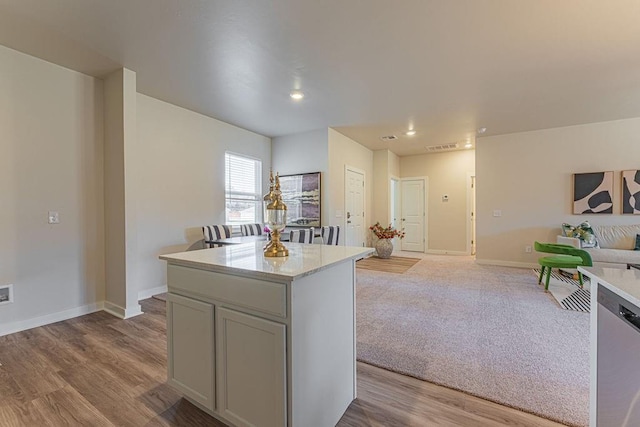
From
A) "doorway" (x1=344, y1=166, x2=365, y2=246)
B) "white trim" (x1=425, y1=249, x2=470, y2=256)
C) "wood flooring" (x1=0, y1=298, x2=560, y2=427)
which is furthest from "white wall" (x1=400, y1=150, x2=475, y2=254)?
"wood flooring" (x1=0, y1=298, x2=560, y2=427)

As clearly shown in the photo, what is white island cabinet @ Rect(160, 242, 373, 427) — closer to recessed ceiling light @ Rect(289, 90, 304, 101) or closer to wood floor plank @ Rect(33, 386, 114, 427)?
wood floor plank @ Rect(33, 386, 114, 427)

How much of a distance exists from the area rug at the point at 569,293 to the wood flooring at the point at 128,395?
2.38m

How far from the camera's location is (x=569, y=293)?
3695 millimetres

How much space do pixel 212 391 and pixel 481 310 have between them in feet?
9.52

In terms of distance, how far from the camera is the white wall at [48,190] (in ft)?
8.67

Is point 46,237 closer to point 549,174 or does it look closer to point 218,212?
point 218,212

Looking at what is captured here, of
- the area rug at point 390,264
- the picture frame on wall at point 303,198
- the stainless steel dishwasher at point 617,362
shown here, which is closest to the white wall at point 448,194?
the area rug at point 390,264

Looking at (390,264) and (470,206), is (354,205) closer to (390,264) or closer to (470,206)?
(390,264)

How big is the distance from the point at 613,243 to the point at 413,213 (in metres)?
3.93

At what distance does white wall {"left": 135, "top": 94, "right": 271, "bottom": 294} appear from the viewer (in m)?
3.65

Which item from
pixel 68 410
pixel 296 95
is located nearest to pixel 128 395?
pixel 68 410

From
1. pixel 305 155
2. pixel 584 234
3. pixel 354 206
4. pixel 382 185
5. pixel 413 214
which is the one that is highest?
pixel 305 155

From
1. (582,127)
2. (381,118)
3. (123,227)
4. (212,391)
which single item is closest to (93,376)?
(212,391)

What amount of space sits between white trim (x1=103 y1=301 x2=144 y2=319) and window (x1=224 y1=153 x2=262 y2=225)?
2015 millimetres
